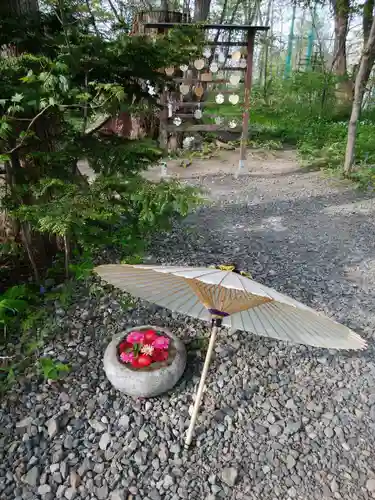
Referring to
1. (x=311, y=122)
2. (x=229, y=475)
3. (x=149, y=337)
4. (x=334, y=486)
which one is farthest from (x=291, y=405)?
(x=311, y=122)

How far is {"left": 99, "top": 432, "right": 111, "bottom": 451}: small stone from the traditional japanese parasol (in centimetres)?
44

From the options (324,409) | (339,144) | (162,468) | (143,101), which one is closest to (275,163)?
(339,144)

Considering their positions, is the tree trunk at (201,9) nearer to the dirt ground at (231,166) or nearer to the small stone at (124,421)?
the dirt ground at (231,166)

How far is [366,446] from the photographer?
7.00ft

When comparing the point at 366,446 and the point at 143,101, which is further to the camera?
the point at 143,101

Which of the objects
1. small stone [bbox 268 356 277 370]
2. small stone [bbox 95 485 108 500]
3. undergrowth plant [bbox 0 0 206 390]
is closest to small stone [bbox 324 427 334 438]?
small stone [bbox 268 356 277 370]

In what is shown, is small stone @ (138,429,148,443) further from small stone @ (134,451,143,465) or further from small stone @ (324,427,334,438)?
small stone @ (324,427,334,438)

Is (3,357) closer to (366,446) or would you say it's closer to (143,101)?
(143,101)

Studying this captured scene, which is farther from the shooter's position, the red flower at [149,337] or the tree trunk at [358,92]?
the tree trunk at [358,92]

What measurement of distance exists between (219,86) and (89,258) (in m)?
5.53

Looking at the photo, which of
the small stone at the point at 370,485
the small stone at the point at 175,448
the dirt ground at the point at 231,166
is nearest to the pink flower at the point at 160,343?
the small stone at the point at 175,448

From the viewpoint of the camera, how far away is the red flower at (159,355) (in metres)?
2.32

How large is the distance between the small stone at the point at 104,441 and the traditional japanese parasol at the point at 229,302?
44 cm

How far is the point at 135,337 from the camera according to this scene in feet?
7.91
